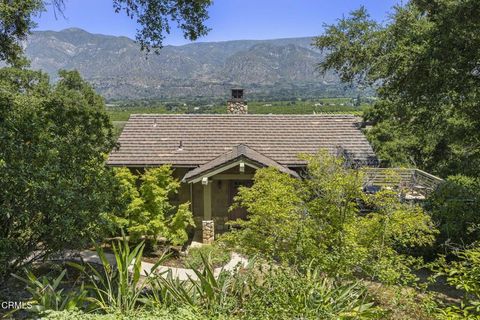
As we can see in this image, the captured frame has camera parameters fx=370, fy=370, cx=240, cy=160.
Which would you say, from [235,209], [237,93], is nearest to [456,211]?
[235,209]

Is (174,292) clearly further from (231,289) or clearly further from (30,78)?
(30,78)

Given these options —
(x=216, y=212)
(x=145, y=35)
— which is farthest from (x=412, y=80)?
(x=216, y=212)

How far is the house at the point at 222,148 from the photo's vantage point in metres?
15.1

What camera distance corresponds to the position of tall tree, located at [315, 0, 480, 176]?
387 inches

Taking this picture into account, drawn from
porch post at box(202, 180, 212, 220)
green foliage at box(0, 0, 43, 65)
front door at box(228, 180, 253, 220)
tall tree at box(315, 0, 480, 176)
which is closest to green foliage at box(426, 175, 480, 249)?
tall tree at box(315, 0, 480, 176)

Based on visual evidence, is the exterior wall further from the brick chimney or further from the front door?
the brick chimney

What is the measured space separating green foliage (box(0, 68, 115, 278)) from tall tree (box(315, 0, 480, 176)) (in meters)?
9.35

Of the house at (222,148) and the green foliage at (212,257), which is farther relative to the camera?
the house at (222,148)

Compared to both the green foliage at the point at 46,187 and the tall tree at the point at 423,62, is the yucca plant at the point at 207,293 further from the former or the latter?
the tall tree at the point at 423,62

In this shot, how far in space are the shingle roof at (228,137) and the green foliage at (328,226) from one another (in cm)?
785

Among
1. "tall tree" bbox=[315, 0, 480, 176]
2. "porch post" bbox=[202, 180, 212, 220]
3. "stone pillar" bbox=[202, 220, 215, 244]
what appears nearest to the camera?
"tall tree" bbox=[315, 0, 480, 176]

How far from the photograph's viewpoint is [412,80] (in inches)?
451

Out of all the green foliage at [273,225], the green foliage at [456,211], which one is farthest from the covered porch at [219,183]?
the green foliage at [273,225]

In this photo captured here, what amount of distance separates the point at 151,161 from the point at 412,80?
417 inches
